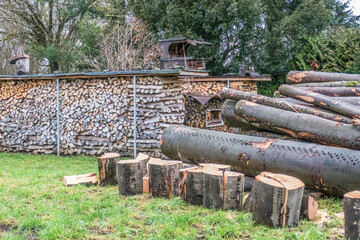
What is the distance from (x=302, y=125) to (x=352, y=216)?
2.01m

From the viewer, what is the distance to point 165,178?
3939mm

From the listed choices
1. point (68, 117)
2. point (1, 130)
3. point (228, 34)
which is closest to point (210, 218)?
point (68, 117)

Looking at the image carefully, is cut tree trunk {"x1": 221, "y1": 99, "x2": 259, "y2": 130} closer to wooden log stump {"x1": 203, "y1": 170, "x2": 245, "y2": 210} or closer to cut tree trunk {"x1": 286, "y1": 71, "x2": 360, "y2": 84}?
cut tree trunk {"x1": 286, "y1": 71, "x2": 360, "y2": 84}

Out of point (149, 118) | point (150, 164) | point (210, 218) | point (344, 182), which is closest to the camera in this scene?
point (210, 218)

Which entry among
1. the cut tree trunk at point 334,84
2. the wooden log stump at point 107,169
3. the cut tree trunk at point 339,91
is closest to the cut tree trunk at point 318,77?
the cut tree trunk at point 334,84

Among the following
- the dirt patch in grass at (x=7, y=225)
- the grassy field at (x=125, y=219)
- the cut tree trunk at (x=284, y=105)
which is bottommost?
the dirt patch in grass at (x=7, y=225)

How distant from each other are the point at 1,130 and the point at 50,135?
1936mm

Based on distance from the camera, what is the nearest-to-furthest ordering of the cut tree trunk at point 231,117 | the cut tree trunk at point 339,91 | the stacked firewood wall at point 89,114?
the cut tree trunk at point 231,117 → the cut tree trunk at point 339,91 → the stacked firewood wall at point 89,114

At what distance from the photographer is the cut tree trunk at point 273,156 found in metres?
3.67

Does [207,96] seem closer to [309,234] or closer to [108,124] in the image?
[108,124]

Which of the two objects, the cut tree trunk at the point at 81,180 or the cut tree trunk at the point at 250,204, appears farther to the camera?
the cut tree trunk at the point at 81,180

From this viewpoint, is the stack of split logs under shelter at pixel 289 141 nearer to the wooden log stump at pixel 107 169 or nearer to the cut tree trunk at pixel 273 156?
the cut tree trunk at pixel 273 156

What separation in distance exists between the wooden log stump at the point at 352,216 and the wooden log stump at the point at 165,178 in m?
1.92

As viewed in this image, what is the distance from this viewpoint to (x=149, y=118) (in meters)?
8.83
